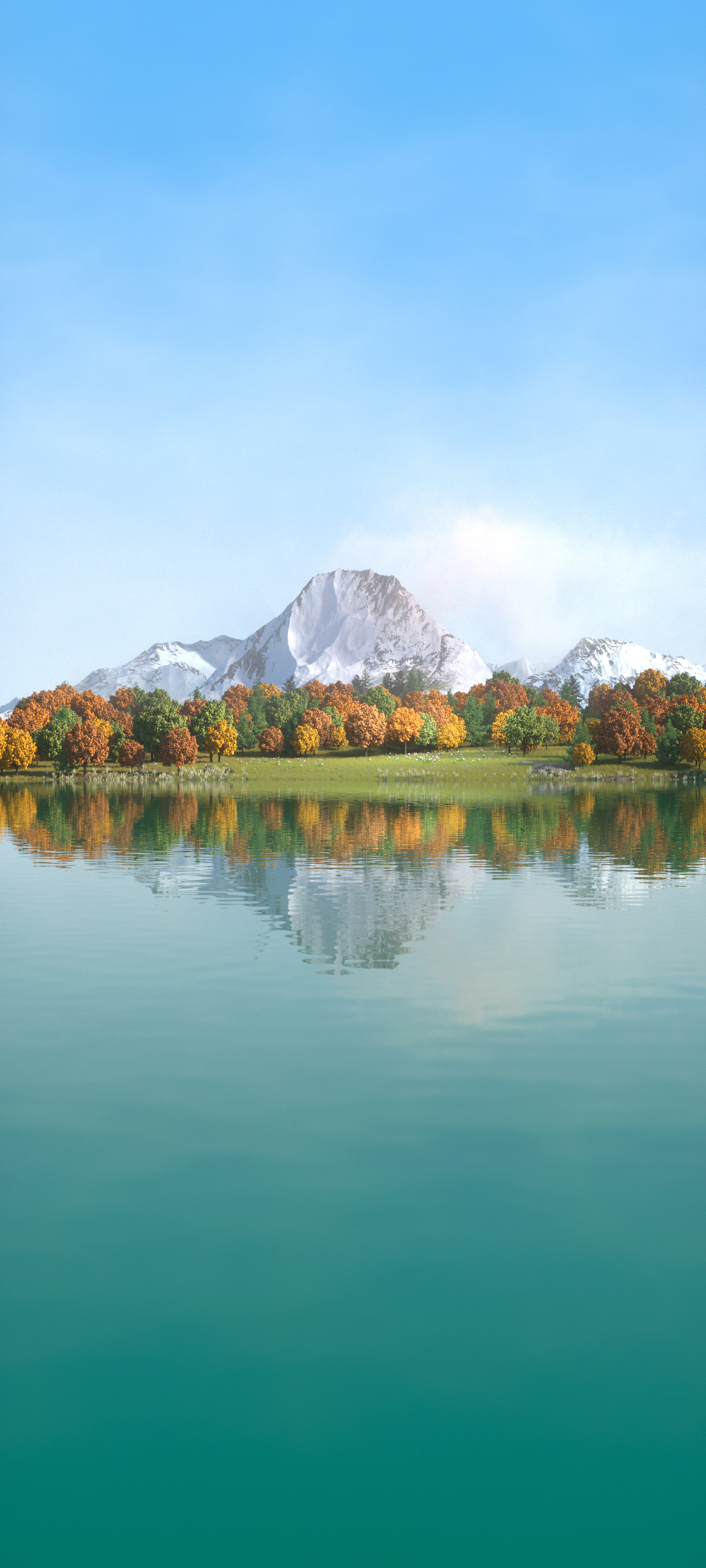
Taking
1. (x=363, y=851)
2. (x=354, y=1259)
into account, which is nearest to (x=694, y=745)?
(x=363, y=851)

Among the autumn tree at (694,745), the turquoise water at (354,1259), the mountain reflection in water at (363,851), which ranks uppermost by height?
the autumn tree at (694,745)

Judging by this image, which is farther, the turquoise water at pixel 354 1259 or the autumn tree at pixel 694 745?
the autumn tree at pixel 694 745

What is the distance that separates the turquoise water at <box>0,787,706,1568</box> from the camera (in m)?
9.12

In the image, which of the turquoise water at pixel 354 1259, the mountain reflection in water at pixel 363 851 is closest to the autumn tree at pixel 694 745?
the mountain reflection in water at pixel 363 851

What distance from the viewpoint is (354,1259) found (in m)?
12.8

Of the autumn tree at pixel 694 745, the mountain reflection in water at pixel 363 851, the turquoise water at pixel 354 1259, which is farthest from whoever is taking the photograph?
the autumn tree at pixel 694 745

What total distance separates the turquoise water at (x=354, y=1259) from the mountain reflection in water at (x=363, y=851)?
7.40 meters

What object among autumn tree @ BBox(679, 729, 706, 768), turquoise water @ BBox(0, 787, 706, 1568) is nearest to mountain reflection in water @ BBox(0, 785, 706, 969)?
turquoise water @ BBox(0, 787, 706, 1568)

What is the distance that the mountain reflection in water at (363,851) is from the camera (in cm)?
3912

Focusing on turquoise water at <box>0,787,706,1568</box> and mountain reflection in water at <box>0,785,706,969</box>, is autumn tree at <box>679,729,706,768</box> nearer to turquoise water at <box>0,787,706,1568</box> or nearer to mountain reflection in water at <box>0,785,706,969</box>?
mountain reflection in water at <box>0,785,706,969</box>

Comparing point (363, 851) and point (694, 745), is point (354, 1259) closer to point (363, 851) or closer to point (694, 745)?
point (363, 851)

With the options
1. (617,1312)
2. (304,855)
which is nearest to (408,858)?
(304,855)

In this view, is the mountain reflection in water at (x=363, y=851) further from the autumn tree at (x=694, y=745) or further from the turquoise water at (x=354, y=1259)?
the autumn tree at (x=694, y=745)

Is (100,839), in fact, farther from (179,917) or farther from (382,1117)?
(382,1117)
